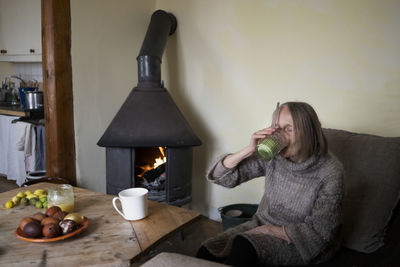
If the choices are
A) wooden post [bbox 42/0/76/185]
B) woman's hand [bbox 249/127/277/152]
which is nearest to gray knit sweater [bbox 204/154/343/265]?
woman's hand [bbox 249/127/277/152]

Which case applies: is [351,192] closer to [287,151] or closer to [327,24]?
[287,151]

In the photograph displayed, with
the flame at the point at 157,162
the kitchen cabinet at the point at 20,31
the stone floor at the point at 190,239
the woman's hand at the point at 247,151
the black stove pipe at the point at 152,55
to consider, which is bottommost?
the stone floor at the point at 190,239

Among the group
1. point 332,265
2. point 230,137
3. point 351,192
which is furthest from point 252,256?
point 230,137

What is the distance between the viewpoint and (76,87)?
8.42ft

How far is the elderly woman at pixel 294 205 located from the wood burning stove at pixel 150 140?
0.88 m

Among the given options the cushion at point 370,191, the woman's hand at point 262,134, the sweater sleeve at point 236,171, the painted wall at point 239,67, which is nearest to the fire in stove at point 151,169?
the painted wall at point 239,67

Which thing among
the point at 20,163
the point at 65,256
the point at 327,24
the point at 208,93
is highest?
the point at 327,24

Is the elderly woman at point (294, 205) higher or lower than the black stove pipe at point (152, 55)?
lower

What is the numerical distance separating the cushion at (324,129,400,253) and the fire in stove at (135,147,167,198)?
128 centimetres

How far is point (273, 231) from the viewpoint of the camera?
1.38 meters

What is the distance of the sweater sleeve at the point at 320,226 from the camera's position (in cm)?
130

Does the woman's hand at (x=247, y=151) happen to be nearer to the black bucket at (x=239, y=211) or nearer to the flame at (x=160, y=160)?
the black bucket at (x=239, y=211)

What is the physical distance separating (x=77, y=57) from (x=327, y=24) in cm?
173

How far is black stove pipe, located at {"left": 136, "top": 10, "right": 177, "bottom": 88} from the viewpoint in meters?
2.43
